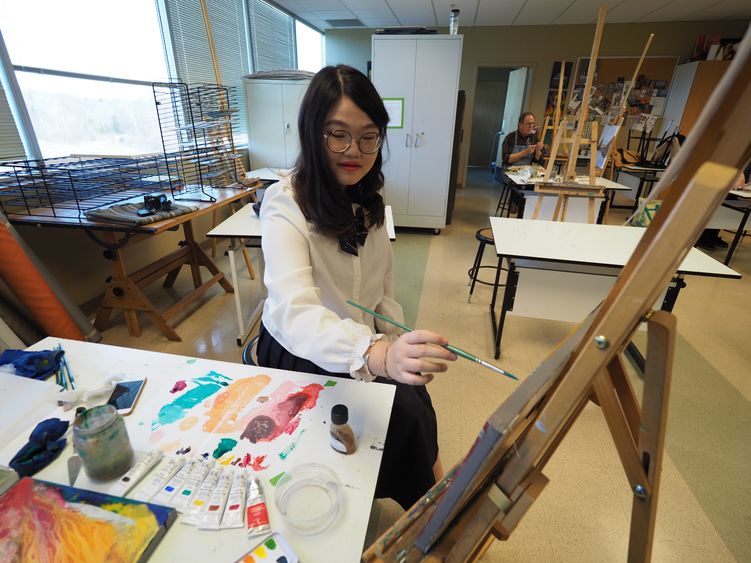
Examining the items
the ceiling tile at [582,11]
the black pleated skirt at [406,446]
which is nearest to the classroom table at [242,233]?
the black pleated skirt at [406,446]

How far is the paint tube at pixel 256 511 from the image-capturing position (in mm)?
617

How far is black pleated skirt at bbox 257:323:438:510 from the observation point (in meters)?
1.02

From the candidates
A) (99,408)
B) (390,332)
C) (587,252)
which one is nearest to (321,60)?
(587,252)

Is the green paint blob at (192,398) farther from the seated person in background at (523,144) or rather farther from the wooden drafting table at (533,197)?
the seated person in background at (523,144)

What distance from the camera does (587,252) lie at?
1.97 metres

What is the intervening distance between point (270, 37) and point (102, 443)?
19.5ft

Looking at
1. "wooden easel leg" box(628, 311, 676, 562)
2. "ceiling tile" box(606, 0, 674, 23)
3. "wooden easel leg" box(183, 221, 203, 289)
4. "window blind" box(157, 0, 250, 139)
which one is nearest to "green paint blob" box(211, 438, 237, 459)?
"wooden easel leg" box(628, 311, 676, 562)

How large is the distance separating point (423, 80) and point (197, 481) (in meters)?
4.29

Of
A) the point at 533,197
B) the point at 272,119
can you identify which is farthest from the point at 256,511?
the point at 272,119

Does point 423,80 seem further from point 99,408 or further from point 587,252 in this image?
point 99,408

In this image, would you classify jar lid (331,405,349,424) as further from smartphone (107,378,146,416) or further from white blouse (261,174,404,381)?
smartphone (107,378,146,416)

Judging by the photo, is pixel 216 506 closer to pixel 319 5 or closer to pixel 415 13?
pixel 319 5

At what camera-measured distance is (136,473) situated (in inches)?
27.4

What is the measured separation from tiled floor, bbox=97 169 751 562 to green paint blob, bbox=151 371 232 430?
0.84 metres
